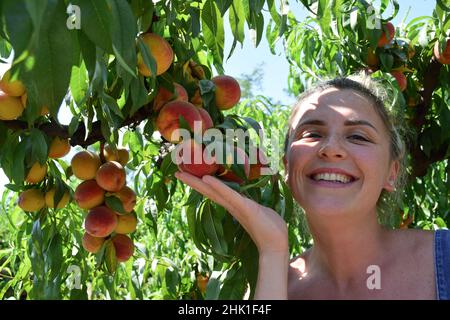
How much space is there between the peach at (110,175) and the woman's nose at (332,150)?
365mm

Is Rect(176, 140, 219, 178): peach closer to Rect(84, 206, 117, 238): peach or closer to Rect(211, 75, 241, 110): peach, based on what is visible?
Rect(211, 75, 241, 110): peach

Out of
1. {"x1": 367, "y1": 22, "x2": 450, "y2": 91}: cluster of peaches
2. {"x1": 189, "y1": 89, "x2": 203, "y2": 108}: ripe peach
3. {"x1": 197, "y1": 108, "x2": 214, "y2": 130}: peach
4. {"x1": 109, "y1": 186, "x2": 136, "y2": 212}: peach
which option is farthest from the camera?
{"x1": 367, "y1": 22, "x2": 450, "y2": 91}: cluster of peaches

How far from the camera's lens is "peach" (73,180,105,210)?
1.13 m

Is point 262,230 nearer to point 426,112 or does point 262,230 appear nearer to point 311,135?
point 311,135

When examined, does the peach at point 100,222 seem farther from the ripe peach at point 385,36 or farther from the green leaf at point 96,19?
the ripe peach at point 385,36

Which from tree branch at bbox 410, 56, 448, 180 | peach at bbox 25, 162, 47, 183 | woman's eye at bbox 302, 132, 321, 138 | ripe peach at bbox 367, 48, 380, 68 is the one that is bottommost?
peach at bbox 25, 162, 47, 183

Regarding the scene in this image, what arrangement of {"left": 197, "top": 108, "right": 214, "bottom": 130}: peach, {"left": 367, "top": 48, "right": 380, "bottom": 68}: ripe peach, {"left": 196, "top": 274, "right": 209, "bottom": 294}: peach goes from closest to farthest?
{"left": 197, "top": 108, "right": 214, "bottom": 130}: peach
{"left": 367, "top": 48, "right": 380, "bottom": 68}: ripe peach
{"left": 196, "top": 274, "right": 209, "bottom": 294}: peach

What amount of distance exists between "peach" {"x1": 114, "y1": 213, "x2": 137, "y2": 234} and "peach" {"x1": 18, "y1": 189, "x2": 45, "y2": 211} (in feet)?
0.51

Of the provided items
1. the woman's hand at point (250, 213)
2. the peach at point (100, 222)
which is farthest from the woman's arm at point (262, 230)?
the peach at point (100, 222)

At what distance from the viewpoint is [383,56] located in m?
1.68

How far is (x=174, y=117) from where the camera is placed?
92cm

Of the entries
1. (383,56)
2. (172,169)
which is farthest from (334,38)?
(172,169)

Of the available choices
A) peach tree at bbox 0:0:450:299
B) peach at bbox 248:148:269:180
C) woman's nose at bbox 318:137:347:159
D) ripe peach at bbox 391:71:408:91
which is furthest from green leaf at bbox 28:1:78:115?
ripe peach at bbox 391:71:408:91
